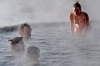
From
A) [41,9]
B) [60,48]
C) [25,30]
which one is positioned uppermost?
[41,9]

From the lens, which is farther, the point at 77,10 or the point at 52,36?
the point at 52,36

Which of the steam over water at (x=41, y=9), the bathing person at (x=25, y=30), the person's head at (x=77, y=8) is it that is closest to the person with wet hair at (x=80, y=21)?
the person's head at (x=77, y=8)

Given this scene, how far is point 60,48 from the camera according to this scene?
38.9 feet

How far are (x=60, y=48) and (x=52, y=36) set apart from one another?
9.71ft

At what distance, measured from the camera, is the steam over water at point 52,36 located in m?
10.1

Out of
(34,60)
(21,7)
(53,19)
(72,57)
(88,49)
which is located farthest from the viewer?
(21,7)

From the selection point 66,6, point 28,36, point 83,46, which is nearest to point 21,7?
point 66,6

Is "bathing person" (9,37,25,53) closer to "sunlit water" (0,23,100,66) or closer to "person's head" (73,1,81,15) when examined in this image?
"sunlit water" (0,23,100,66)

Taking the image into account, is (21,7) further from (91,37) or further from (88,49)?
(88,49)

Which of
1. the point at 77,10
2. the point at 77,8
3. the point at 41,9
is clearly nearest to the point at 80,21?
the point at 77,10

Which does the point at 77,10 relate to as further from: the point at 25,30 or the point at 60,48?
the point at 25,30

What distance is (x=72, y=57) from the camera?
34.1ft

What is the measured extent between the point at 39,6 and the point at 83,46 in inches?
537

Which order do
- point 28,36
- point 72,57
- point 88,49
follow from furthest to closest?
point 28,36
point 88,49
point 72,57
